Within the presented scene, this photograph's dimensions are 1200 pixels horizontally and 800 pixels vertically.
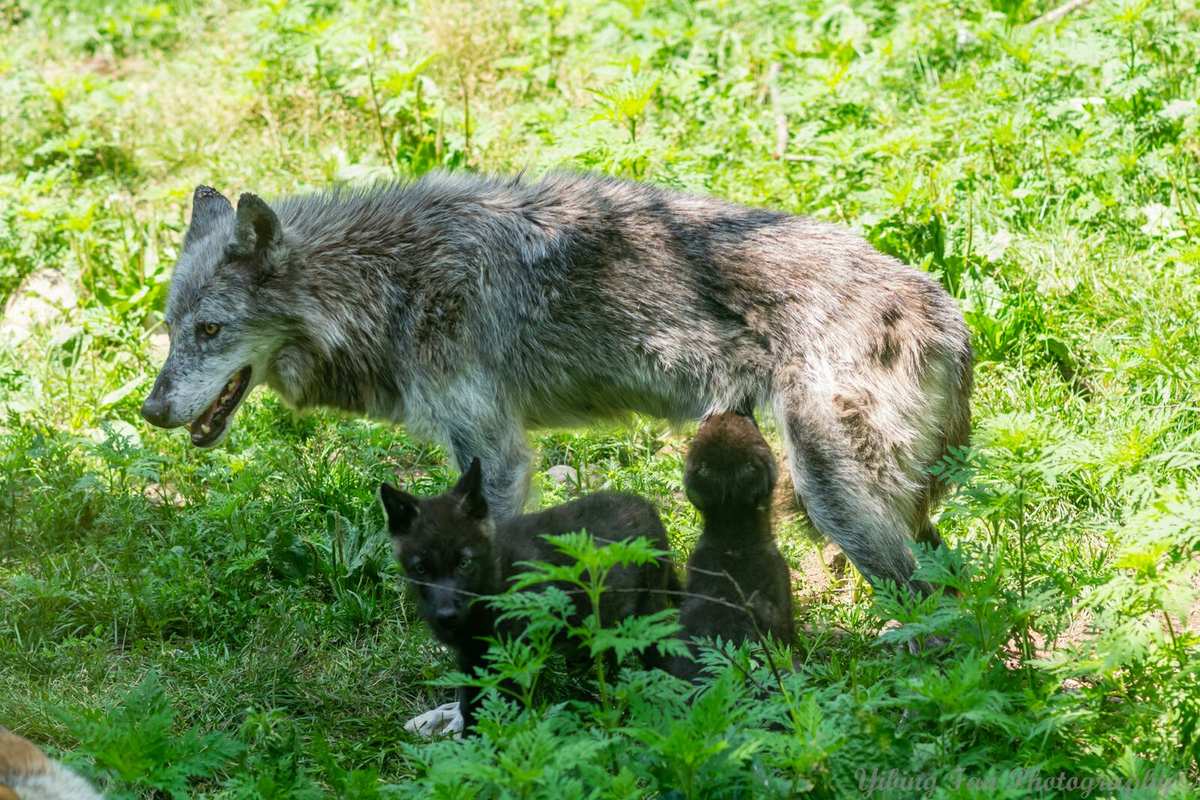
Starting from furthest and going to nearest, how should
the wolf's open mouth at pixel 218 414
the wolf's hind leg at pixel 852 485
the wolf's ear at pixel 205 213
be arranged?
the wolf's ear at pixel 205 213 < the wolf's open mouth at pixel 218 414 < the wolf's hind leg at pixel 852 485

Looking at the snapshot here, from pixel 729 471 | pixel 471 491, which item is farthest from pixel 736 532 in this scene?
pixel 471 491

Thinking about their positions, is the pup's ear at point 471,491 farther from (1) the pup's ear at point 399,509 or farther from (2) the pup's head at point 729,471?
(2) the pup's head at point 729,471

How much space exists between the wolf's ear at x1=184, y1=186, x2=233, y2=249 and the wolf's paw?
262 cm

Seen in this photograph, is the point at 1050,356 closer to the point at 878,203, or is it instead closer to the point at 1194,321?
the point at 1194,321

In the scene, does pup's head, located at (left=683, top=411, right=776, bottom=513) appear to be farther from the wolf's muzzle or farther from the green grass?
the wolf's muzzle

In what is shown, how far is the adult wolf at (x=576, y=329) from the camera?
5422mm

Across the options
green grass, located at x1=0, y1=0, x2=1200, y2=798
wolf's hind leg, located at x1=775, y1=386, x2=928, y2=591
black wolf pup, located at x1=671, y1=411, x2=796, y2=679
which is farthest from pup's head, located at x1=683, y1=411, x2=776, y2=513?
green grass, located at x1=0, y1=0, x2=1200, y2=798

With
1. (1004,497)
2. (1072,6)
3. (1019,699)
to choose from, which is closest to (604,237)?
(1004,497)

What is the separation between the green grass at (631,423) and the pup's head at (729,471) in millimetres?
722

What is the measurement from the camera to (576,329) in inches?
232

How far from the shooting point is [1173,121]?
779 centimetres

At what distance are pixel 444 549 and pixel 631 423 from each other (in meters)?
1.77

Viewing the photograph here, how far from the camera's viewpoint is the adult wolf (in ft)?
17.8

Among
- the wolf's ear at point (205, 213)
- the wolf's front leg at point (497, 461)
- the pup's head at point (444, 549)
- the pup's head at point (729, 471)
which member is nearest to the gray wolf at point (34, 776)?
the pup's head at point (444, 549)
